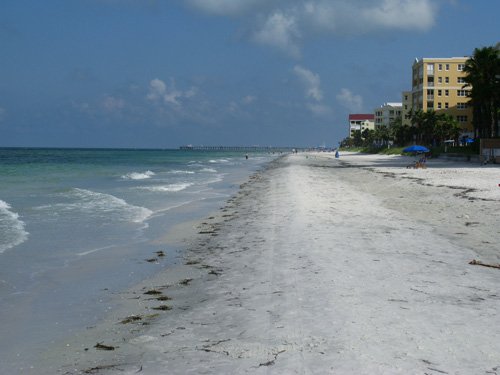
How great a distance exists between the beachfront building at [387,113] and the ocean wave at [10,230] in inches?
6296

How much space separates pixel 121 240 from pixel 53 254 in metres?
2.28

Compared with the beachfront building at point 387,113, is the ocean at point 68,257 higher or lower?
lower

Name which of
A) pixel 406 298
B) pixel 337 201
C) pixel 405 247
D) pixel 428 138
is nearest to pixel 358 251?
pixel 405 247

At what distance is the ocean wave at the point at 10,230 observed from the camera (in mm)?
13914

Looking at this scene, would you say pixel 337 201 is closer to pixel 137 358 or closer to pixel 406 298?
pixel 406 298

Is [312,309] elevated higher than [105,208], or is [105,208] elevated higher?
[312,309]

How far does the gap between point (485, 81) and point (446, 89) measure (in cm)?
3913

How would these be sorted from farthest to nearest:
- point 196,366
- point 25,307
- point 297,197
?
point 297,197 → point 25,307 → point 196,366

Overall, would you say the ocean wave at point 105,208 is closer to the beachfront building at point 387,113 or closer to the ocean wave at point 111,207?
the ocean wave at point 111,207

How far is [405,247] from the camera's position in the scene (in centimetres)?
1139

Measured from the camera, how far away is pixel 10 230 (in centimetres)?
1606

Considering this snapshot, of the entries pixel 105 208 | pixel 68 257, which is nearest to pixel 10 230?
pixel 68 257

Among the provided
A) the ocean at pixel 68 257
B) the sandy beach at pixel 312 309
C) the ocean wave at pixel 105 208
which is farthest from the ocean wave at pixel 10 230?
the sandy beach at pixel 312 309

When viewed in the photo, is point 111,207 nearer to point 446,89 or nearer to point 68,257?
point 68,257
